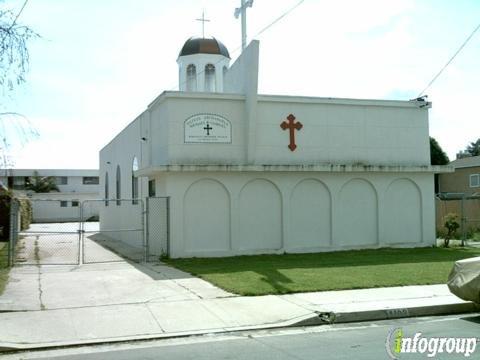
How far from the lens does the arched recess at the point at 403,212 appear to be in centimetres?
2245

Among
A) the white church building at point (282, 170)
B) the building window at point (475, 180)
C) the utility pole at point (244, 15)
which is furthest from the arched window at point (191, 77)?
the building window at point (475, 180)

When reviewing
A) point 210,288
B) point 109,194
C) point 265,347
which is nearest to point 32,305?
point 210,288

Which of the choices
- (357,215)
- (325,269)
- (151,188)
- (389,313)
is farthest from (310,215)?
(389,313)

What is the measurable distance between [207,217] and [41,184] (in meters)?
57.6

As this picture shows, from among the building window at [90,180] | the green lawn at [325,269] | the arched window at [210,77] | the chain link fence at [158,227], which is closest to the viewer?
the green lawn at [325,269]

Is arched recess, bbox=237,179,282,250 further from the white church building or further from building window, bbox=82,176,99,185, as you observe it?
building window, bbox=82,176,99,185

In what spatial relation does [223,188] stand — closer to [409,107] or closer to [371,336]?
[409,107]

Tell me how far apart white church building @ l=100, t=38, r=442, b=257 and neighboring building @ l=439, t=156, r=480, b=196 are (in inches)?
920

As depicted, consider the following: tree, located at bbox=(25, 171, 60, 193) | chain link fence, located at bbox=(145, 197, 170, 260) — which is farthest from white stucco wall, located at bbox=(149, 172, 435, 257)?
tree, located at bbox=(25, 171, 60, 193)

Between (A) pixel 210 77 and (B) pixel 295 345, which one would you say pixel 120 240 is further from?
(B) pixel 295 345

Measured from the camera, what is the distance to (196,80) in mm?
28266

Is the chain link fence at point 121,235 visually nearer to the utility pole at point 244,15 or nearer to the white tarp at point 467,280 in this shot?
the utility pole at point 244,15

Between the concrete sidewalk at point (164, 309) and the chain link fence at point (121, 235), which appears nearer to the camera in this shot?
the concrete sidewalk at point (164, 309)

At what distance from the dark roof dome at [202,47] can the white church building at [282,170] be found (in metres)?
5.30
